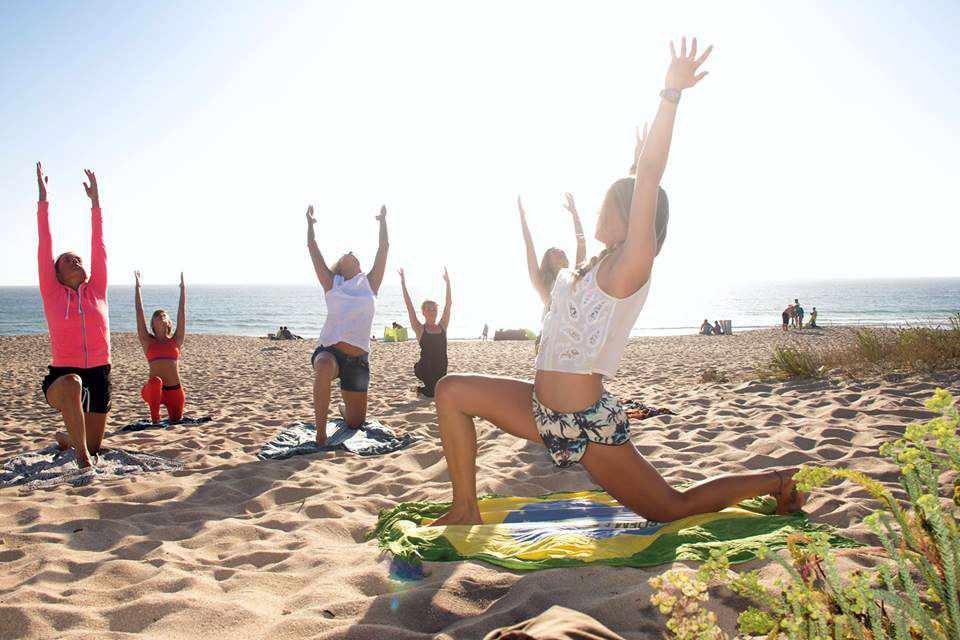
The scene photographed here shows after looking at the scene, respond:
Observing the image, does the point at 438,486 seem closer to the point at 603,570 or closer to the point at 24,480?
the point at 603,570

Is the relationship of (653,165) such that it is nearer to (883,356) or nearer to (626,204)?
(626,204)

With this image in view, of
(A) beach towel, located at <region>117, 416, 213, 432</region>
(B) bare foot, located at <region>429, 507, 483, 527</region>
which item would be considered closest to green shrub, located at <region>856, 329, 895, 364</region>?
(B) bare foot, located at <region>429, 507, 483, 527</region>

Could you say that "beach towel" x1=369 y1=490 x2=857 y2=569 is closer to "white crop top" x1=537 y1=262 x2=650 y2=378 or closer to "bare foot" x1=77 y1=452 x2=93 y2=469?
"white crop top" x1=537 y1=262 x2=650 y2=378

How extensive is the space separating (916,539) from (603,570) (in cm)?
161

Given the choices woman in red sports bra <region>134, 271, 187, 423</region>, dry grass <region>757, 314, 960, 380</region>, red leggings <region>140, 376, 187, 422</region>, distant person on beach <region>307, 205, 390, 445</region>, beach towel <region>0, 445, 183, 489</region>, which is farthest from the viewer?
dry grass <region>757, 314, 960, 380</region>

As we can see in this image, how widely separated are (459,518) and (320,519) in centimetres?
97

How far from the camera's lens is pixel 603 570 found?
2.71 m

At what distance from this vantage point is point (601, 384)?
298 centimetres

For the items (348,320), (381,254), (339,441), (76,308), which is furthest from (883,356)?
(76,308)

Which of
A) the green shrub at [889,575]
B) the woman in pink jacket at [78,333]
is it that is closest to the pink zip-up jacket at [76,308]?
the woman in pink jacket at [78,333]

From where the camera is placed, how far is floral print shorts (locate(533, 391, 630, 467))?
2900 mm

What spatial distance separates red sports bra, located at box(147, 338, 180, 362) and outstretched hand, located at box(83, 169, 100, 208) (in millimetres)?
2488

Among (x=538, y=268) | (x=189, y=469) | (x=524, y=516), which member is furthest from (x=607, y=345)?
(x=189, y=469)

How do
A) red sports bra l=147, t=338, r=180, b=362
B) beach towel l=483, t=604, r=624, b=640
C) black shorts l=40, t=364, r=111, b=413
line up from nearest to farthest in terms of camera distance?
beach towel l=483, t=604, r=624, b=640
black shorts l=40, t=364, r=111, b=413
red sports bra l=147, t=338, r=180, b=362
